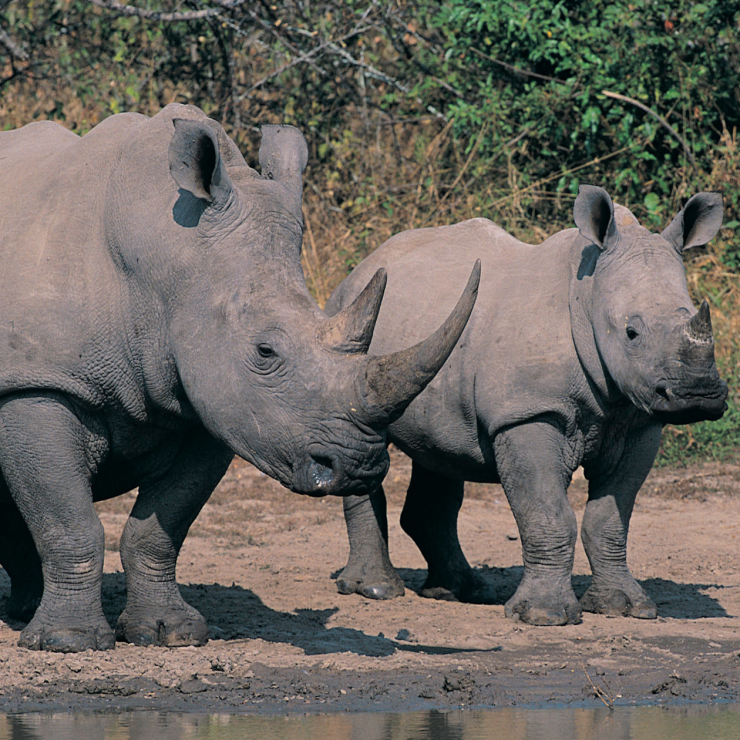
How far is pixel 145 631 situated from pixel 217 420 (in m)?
1.16

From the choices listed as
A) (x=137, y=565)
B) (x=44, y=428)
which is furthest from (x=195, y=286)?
(x=137, y=565)

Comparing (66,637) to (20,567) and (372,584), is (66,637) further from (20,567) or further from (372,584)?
(372,584)

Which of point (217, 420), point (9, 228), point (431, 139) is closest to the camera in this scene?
point (217, 420)

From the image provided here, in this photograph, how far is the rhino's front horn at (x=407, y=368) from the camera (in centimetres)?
488

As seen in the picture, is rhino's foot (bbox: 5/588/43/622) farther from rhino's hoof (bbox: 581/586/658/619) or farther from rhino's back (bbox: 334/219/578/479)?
rhino's hoof (bbox: 581/586/658/619)

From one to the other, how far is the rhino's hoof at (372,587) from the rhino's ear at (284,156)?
249 cm

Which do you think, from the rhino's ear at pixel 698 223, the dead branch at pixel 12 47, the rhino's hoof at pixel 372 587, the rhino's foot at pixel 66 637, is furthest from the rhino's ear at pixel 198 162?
the dead branch at pixel 12 47

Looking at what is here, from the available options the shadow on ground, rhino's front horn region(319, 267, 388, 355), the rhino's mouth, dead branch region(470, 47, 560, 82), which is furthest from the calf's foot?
dead branch region(470, 47, 560, 82)

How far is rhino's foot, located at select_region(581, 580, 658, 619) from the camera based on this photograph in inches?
269

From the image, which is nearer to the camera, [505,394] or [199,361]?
[199,361]

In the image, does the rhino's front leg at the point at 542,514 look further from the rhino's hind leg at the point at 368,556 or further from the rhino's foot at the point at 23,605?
the rhino's foot at the point at 23,605

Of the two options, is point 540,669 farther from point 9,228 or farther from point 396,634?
point 9,228

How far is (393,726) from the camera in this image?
15.9ft

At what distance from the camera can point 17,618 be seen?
646cm
